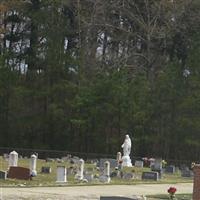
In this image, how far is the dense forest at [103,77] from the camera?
56.8 meters

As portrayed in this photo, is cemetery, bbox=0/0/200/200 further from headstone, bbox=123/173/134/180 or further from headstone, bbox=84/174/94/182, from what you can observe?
headstone, bbox=84/174/94/182

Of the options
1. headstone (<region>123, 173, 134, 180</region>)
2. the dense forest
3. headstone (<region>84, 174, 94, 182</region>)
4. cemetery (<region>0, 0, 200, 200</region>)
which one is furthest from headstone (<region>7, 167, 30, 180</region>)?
the dense forest

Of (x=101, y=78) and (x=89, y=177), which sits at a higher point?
(x=101, y=78)

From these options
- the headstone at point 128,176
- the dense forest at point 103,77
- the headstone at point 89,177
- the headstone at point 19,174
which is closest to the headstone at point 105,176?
the headstone at point 89,177

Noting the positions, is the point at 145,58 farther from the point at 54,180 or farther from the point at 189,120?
the point at 54,180

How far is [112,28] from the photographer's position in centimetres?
6275

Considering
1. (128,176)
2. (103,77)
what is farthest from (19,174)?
(103,77)

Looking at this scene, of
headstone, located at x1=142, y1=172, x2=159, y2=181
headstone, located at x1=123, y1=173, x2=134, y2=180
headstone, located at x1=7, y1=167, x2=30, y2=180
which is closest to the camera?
headstone, located at x1=7, y1=167, x2=30, y2=180

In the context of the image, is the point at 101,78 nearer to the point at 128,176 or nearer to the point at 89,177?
the point at 128,176

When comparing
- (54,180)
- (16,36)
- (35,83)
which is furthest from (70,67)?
(54,180)

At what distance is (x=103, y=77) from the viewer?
5781cm

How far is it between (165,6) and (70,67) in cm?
1066

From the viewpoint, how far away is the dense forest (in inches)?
2237

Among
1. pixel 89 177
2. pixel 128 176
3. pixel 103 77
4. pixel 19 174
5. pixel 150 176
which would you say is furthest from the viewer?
pixel 103 77
